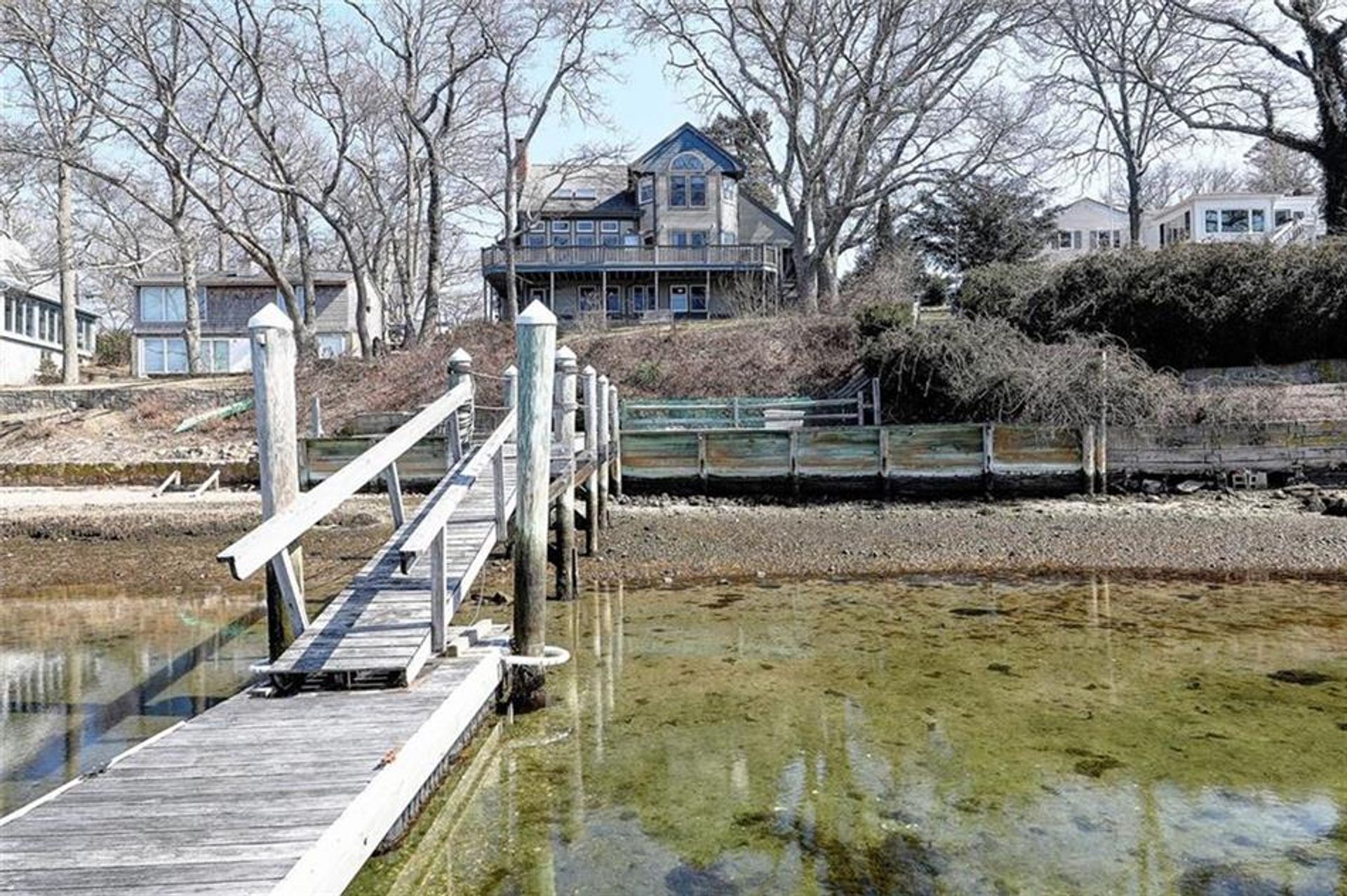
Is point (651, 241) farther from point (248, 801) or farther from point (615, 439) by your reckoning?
point (248, 801)

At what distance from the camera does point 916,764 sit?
19.0 ft

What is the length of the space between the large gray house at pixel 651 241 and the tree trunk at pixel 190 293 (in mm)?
10416

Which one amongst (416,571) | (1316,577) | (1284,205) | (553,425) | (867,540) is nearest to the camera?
(416,571)

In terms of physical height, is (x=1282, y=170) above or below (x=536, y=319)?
above

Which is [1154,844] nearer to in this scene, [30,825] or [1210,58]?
[30,825]

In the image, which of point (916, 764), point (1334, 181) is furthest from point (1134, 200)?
point (916, 764)

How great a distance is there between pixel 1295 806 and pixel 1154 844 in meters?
1.00

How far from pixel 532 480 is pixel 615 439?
955cm

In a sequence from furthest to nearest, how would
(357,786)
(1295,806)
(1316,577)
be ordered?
(1316,577) → (1295,806) → (357,786)

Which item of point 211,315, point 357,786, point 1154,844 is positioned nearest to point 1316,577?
point 1154,844

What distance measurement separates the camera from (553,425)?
1195 cm

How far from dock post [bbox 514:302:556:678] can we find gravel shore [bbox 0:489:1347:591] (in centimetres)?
467

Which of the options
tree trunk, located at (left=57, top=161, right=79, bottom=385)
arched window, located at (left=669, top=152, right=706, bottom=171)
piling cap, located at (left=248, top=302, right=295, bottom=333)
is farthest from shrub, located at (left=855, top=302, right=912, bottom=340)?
tree trunk, located at (left=57, top=161, right=79, bottom=385)

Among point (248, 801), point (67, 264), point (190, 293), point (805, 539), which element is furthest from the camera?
point (190, 293)
